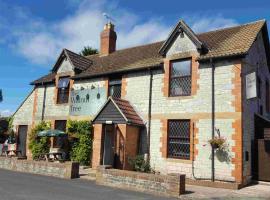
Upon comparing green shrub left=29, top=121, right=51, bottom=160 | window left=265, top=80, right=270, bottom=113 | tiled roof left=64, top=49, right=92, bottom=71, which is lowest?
green shrub left=29, top=121, right=51, bottom=160

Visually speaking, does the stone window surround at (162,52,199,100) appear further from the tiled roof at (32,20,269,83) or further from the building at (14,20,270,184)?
the tiled roof at (32,20,269,83)

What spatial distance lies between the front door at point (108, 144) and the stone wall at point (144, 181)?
4106mm

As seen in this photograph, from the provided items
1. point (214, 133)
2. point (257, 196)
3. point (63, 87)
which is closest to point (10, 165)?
point (63, 87)

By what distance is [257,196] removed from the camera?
1247 centimetres

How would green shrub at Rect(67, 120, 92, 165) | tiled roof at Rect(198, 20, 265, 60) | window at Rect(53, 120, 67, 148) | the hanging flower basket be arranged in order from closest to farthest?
1. the hanging flower basket
2. tiled roof at Rect(198, 20, 265, 60)
3. green shrub at Rect(67, 120, 92, 165)
4. window at Rect(53, 120, 67, 148)

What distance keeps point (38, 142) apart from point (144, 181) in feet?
42.0

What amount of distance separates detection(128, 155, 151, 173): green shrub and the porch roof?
1891 mm

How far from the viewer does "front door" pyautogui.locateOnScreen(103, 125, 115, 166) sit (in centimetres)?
1877

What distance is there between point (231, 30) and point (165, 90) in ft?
17.9

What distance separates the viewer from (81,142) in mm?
20500

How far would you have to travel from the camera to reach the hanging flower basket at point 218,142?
591 inches

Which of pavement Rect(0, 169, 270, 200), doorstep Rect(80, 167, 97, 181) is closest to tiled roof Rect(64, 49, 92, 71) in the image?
doorstep Rect(80, 167, 97, 181)

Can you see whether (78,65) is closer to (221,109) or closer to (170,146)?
(170,146)

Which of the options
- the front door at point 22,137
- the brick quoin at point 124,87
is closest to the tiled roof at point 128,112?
Result: the brick quoin at point 124,87
